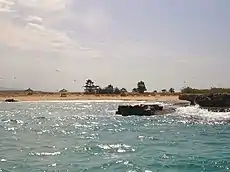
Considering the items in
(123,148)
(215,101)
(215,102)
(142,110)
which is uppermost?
(215,101)

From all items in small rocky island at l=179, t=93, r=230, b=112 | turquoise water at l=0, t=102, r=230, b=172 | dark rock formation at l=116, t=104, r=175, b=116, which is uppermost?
small rocky island at l=179, t=93, r=230, b=112

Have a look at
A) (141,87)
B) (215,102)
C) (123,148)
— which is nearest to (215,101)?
(215,102)

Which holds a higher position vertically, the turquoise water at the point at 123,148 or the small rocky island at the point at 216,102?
the small rocky island at the point at 216,102

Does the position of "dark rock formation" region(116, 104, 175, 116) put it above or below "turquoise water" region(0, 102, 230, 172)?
above

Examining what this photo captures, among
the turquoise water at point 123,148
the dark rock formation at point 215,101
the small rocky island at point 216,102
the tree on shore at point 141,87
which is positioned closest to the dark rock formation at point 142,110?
the small rocky island at point 216,102

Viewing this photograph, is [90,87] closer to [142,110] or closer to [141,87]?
[141,87]

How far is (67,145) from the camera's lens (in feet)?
89.1

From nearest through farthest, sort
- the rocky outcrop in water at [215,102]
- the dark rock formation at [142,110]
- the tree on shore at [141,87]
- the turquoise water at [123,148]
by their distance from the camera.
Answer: the turquoise water at [123,148], the dark rock formation at [142,110], the rocky outcrop in water at [215,102], the tree on shore at [141,87]

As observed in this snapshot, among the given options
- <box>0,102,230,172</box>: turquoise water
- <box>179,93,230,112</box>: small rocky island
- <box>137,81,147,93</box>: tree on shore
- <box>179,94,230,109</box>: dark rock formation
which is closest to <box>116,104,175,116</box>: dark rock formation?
<box>179,93,230,112</box>: small rocky island

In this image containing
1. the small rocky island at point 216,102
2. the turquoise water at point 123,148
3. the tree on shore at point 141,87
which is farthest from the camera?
the tree on shore at point 141,87

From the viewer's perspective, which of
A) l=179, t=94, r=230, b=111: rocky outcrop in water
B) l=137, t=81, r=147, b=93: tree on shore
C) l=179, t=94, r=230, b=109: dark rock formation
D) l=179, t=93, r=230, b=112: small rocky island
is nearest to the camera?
l=179, t=93, r=230, b=112: small rocky island

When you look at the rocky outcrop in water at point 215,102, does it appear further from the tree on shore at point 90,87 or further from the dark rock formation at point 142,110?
the tree on shore at point 90,87

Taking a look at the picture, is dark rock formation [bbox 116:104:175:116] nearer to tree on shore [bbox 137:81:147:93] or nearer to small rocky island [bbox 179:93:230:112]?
small rocky island [bbox 179:93:230:112]

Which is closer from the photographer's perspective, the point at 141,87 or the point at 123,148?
the point at 123,148
